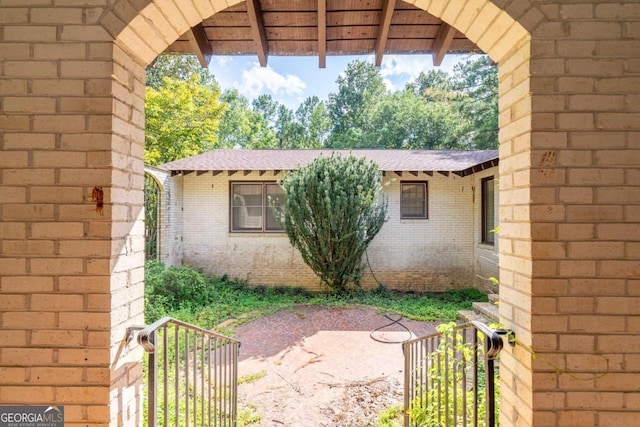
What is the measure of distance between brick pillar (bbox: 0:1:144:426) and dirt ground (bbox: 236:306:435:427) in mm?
2269

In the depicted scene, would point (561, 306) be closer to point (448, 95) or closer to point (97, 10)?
point (97, 10)

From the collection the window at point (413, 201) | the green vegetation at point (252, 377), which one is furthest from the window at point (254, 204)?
the green vegetation at point (252, 377)

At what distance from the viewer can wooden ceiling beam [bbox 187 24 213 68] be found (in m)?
2.41

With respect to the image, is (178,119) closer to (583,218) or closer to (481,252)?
(481,252)

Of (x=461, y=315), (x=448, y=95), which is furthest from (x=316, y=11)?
(x=448, y=95)

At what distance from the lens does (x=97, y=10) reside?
160cm

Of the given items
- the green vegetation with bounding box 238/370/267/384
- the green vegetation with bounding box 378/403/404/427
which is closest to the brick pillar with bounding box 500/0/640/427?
the green vegetation with bounding box 378/403/404/427

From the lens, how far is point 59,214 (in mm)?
1574

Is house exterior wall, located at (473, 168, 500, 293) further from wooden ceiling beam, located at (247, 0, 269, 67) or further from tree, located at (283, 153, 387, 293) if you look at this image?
wooden ceiling beam, located at (247, 0, 269, 67)

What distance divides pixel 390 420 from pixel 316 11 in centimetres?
377

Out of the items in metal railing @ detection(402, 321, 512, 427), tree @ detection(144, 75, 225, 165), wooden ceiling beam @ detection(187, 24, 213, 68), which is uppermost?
tree @ detection(144, 75, 225, 165)

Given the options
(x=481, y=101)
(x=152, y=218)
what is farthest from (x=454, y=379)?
(x=481, y=101)

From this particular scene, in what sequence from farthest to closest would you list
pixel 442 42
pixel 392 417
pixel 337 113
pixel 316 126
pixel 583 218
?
pixel 337 113 < pixel 316 126 < pixel 392 417 < pixel 442 42 < pixel 583 218

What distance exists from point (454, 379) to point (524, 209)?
1421 millimetres
